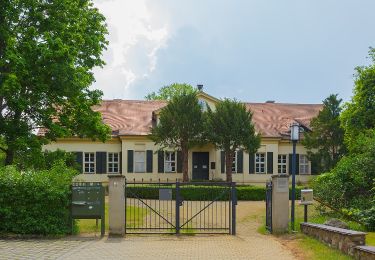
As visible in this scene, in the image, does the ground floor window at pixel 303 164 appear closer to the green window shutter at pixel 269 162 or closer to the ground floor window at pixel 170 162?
the green window shutter at pixel 269 162

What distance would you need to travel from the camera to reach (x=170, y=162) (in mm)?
42094

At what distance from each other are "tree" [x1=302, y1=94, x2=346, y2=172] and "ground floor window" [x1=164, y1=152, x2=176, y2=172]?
378 inches

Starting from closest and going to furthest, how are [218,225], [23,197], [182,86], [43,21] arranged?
[23,197]
[218,225]
[43,21]
[182,86]

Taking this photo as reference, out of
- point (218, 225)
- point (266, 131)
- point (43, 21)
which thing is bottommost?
point (218, 225)

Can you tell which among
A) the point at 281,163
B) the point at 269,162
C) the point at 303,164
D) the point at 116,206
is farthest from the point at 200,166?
the point at 116,206

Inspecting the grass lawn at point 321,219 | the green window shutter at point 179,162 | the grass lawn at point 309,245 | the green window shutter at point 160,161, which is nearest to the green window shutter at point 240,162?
the green window shutter at point 179,162

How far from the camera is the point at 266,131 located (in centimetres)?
4347

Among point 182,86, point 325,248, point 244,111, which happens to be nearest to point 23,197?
point 325,248

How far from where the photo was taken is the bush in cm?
1586

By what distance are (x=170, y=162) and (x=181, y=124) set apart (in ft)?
17.5

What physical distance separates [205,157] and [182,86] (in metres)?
30.3

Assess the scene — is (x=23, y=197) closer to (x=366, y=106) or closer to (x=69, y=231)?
(x=69, y=231)

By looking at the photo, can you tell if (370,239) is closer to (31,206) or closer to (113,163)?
(31,206)

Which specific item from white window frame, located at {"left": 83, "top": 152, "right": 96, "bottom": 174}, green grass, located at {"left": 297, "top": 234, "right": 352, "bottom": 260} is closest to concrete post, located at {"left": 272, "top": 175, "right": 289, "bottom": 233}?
green grass, located at {"left": 297, "top": 234, "right": 352, "bottom": 260}
